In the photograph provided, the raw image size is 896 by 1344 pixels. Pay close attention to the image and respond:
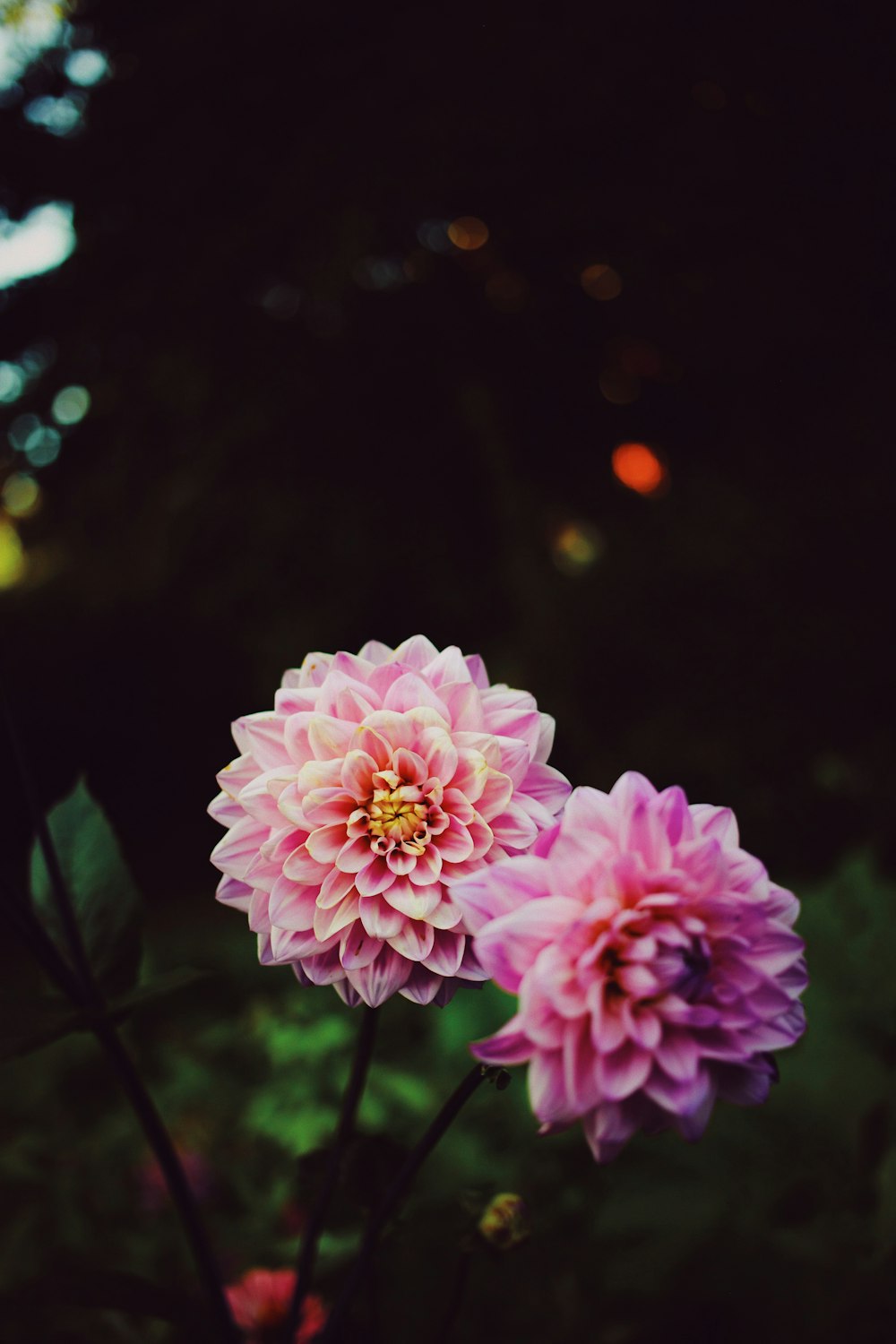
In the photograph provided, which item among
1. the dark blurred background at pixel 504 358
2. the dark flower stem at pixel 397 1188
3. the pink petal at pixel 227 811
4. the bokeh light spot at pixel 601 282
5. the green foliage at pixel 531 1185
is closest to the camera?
the dark flower stem at pixel 397 1188

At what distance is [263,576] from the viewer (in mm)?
Answer: 2904

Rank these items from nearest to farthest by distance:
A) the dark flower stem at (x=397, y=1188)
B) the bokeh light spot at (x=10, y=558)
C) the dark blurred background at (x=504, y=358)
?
1. the dark flower stem at (x=397, y=1188)
2. the dark blurred background at (x=504, y=358)
3. the bokeh light spot at (x=10, y=558)

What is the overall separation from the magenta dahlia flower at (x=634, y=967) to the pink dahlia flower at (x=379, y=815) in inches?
3.8

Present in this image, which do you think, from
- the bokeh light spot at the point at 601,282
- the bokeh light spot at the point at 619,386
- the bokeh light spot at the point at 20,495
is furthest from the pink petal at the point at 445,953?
the bokeh light spot at the point at 20,495

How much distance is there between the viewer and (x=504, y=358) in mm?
2814

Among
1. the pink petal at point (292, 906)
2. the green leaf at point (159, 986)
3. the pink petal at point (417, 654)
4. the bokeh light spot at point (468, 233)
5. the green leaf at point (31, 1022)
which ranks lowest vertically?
the green leaf at point (31, 1022)

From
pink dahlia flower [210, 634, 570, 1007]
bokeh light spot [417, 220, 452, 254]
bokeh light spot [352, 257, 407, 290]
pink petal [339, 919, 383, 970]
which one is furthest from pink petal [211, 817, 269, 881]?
bokeh light spot [352, 257, 407, 290]

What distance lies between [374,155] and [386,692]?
192 cm

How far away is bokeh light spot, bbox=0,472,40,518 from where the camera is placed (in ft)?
9.32

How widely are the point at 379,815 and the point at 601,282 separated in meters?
2.21

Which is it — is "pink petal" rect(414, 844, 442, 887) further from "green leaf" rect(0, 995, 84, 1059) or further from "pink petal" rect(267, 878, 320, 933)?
"green leaf" rect(0, 995, 84, 1059)

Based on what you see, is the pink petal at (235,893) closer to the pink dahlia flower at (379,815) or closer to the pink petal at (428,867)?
the pink dahlia flower at (379,815)

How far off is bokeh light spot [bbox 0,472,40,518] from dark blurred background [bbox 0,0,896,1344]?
16mm

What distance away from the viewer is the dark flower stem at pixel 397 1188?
2.19 ft
